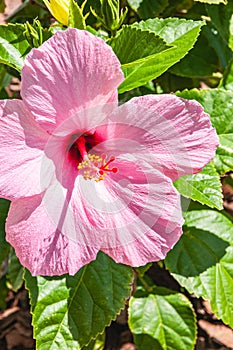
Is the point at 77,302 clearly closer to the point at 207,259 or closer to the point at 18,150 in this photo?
the point at 207,259

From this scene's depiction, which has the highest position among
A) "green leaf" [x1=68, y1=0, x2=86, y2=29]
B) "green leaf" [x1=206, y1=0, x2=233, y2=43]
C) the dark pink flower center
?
"green leaf" [x1=68, y1=0, x2=86, y2=29]

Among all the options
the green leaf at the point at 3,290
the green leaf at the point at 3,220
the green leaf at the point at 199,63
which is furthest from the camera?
the green leaf at the point at 3,290

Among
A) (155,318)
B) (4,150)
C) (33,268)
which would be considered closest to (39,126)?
(4,150)

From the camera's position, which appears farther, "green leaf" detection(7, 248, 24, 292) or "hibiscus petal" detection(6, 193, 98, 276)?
"green leaf" detection(7, 248, 24, 292)

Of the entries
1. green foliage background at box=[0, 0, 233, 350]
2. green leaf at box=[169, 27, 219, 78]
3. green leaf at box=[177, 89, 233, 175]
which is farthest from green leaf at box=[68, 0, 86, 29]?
green leaf at box=[169, 27, 219, 78]

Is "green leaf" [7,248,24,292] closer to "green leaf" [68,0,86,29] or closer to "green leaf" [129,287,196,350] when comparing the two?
"green leaf" [129,287,196,350]

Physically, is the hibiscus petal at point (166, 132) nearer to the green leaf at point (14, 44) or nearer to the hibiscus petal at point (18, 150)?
the hibiscus petal at point (18, 150)

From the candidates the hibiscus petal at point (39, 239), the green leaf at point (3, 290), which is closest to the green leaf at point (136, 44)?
the hibiscus petal at point (39, 239)

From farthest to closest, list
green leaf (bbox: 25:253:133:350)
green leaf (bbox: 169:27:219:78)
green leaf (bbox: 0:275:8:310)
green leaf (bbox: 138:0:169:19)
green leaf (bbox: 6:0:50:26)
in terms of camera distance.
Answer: green leaf (bbox: 0:275:8:310), green leaf (bbox: 6:0:50:26), green leaf (bbox: 169:27:219:78), green leaf (bbox: 138:0:169:19), green leaf (bbox: 25:253:133:350)
